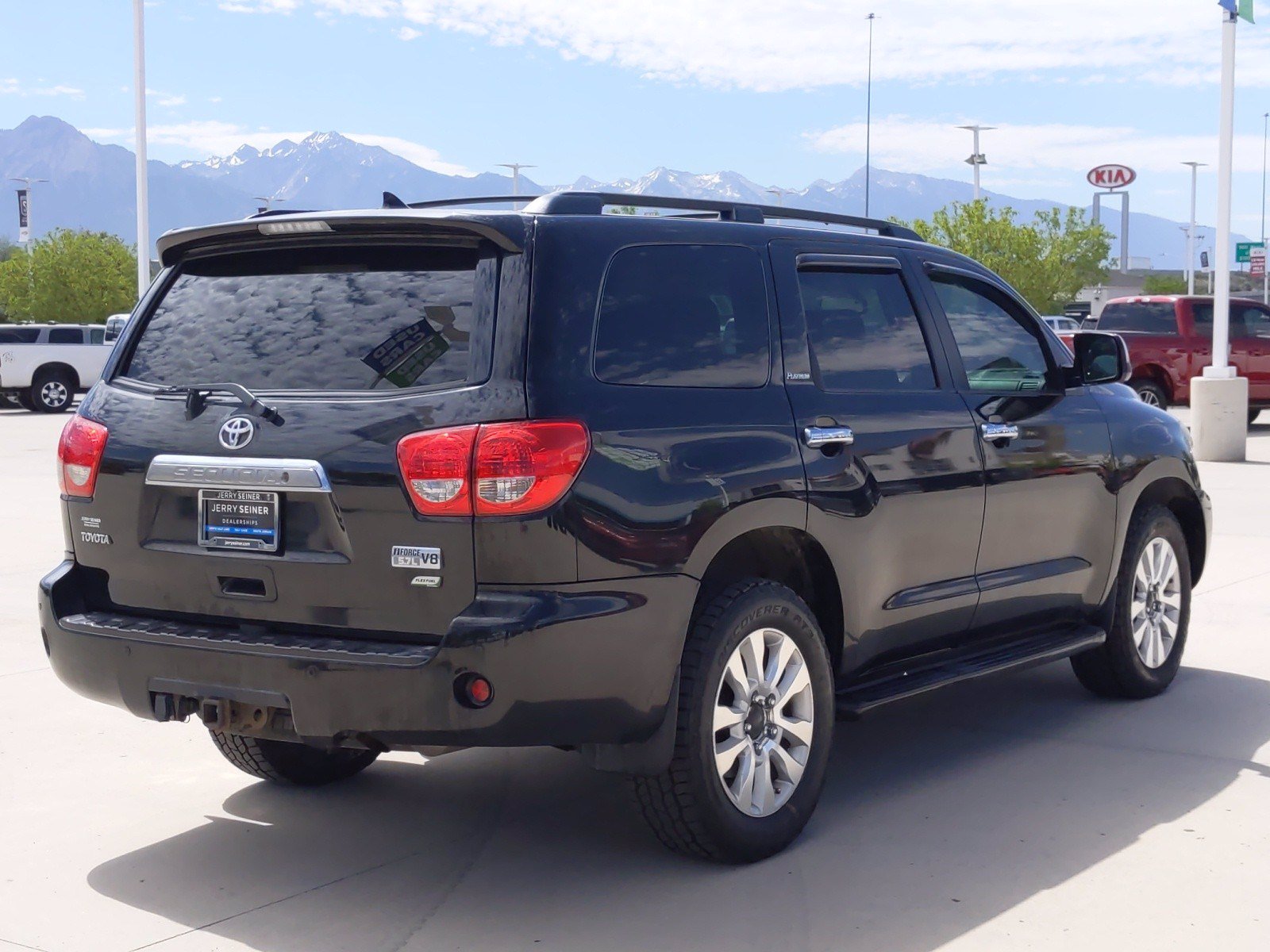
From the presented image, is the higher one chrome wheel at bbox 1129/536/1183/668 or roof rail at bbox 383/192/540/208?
roof rail at bbox 383/192/540/208

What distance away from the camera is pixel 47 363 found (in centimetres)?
2945

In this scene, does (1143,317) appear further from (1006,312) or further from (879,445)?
(879,445)

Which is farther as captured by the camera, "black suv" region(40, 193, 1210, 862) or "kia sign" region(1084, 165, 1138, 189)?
"kia sign" region(1084, 165, 1138, 189)

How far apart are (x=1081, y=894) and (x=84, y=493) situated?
3.05 metres

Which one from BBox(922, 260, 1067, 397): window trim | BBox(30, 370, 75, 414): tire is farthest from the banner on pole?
BBox(922, 260, 1067, 397): window trim

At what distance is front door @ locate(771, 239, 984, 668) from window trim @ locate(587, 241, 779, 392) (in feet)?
0.19

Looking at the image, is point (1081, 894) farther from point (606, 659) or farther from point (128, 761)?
point (128, 761)

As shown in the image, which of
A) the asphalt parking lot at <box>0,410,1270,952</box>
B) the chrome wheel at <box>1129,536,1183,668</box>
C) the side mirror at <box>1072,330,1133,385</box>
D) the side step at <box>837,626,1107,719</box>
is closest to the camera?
the asphalt parking lot at <box>0,410,1270,952</box>

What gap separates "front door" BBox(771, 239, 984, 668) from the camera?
15.8ft

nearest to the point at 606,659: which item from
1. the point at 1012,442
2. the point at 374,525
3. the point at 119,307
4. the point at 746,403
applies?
the point at 374,525

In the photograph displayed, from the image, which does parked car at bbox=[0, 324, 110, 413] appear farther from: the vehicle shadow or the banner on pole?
the banner on pole

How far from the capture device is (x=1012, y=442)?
5.68 m

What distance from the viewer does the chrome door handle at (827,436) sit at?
15.5 ft

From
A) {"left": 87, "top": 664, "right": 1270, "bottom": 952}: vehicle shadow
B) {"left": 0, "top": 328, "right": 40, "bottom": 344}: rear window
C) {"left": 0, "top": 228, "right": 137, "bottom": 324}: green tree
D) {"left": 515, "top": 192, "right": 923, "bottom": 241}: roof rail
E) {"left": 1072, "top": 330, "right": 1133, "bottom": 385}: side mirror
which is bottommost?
{"left": 87, "top": 664, "right": 1270, "bottom": 952}: vehicle shadow
